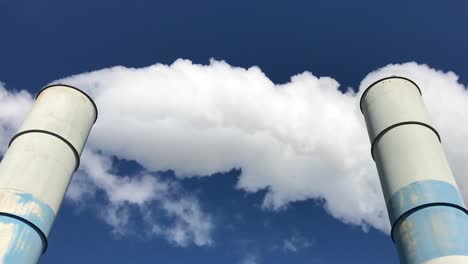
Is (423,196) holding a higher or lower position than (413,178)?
lower

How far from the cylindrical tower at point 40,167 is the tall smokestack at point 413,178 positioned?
759cm

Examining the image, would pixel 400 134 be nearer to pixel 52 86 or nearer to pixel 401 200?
pixel 401 200

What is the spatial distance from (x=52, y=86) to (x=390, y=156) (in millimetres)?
8936

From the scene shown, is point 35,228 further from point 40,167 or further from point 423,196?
point 423,196

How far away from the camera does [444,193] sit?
9383 millimetres

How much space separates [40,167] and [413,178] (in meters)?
8.34

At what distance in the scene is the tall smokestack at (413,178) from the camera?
28.7 ft

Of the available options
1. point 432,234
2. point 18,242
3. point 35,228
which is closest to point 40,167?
point 35,228

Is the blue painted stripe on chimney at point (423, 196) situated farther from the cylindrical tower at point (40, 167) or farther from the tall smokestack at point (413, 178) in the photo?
the cylindrical tower at point (40, 167)

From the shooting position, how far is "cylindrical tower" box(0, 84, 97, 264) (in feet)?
30.9

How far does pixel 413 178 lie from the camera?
9641 millimetres

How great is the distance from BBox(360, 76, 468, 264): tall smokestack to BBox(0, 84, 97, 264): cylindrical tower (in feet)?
24.9

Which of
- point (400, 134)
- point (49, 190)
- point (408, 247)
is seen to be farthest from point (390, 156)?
point (49, 190)

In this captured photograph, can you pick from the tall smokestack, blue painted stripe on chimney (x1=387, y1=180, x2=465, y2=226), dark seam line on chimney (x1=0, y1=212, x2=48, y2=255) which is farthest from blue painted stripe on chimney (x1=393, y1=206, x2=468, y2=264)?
dark seam line on chimney (x1=0, y1=212, x2=48, y2=255)
